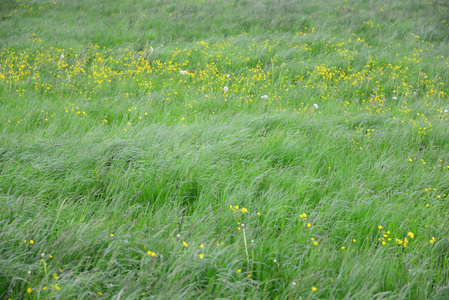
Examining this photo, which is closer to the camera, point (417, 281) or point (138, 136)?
point (417, 281)

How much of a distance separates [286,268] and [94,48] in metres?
6.96

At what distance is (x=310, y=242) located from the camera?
2344mm

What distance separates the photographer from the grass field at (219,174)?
77.9 inches

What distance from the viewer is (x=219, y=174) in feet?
10.1

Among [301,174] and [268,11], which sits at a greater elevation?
[268,11]

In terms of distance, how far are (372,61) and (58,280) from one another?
24.5 feet

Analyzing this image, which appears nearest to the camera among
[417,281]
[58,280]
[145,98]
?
[58,280]

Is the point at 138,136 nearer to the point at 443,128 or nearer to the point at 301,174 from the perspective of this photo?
the point at 301,174

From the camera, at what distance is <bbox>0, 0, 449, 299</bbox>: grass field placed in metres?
1.98

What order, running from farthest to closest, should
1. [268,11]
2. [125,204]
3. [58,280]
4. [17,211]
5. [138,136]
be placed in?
[268,11], [138,136], [125,204], [17,211], [58,280]

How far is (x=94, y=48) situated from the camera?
24.2 feet

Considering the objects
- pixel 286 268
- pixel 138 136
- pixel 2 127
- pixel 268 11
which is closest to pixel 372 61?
pixel 268 11

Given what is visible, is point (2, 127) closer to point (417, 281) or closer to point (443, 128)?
point (417, 281)

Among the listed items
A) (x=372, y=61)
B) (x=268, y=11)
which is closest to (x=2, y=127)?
(x=372, y=61)
